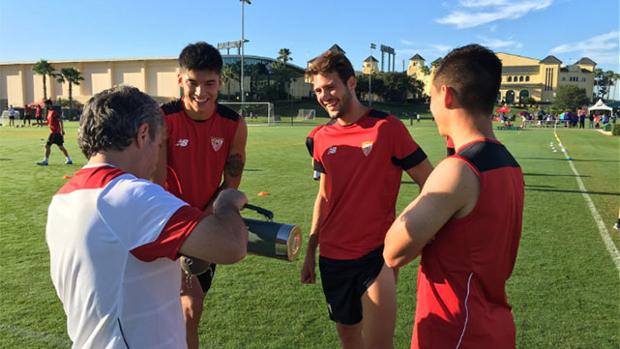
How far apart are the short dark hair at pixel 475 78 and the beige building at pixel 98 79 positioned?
77.9 meters

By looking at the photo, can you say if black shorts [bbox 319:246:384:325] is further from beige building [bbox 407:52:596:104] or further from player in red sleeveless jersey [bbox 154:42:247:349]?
beige building [bbox 407:52:596:104]

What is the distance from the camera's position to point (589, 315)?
433 cm

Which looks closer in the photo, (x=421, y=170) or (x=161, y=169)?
(x=421, y=170)

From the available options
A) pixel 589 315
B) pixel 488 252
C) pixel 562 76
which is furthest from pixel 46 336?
pixel 562 76

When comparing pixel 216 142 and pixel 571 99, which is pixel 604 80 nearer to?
pixel 571 99

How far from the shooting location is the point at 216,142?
3373 mm

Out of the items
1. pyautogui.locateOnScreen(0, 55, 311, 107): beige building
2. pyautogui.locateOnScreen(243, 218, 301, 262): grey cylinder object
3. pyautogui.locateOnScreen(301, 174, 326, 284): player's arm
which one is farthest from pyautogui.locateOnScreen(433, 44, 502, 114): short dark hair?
pyautogui.locateOnScreen(0, 55, 311, 107): beige building

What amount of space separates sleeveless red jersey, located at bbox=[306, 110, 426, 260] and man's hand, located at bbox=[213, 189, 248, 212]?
125cm

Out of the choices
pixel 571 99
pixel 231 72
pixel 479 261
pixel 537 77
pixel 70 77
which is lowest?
pixel 479 261

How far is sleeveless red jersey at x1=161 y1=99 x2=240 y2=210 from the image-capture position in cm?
328

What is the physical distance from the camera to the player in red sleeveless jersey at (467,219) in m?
1.71

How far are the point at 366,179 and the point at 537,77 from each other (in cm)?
12797

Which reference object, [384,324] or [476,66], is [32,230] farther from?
[476,66]

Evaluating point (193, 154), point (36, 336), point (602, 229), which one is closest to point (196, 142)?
point (193, 154)
